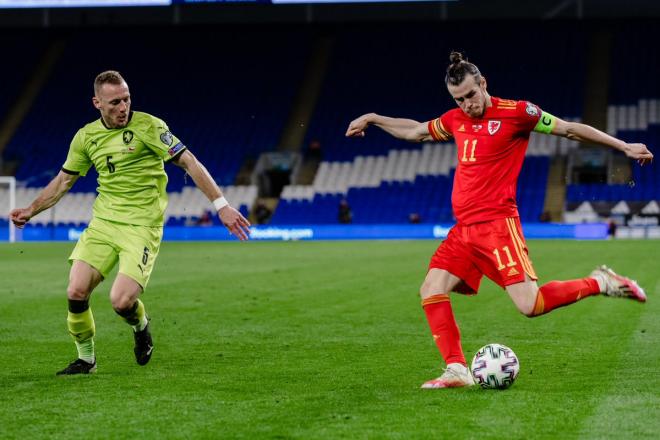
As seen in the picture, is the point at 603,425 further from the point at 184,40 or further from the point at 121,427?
the point at 184,40

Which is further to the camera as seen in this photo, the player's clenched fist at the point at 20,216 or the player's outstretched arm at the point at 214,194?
the player's clenched fist at the point at 20,216

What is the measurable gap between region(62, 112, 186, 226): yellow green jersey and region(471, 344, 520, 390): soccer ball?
2930 mm

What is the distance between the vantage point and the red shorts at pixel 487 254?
313 inches

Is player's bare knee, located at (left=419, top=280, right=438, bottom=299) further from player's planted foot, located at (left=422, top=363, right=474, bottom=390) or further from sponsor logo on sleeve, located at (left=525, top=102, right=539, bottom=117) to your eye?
sponsor logo on sleeve, located at (left=525, top=102, right=539, bottom=117)

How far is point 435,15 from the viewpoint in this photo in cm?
5334

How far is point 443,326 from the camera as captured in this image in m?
8.16

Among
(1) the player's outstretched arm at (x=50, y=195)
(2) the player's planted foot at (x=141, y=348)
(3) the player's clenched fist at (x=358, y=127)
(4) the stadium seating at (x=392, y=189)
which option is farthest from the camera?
(4) the stadium seating at (x=392, y=189)

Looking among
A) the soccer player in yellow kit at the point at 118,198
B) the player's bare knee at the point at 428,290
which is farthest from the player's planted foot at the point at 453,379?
the soccer player in yellow kit at the point at 118,198

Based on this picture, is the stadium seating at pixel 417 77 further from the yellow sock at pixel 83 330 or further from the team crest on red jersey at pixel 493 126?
the team crest on red jersey at pixel 493 126

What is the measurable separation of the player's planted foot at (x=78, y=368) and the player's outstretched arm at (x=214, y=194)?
1745 mm

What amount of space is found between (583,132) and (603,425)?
2.34 m

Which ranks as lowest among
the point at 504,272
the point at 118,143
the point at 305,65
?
the point at 504,272

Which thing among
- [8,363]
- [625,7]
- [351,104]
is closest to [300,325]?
[8,363]

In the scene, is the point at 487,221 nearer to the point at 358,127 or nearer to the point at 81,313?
the point at 358,127
